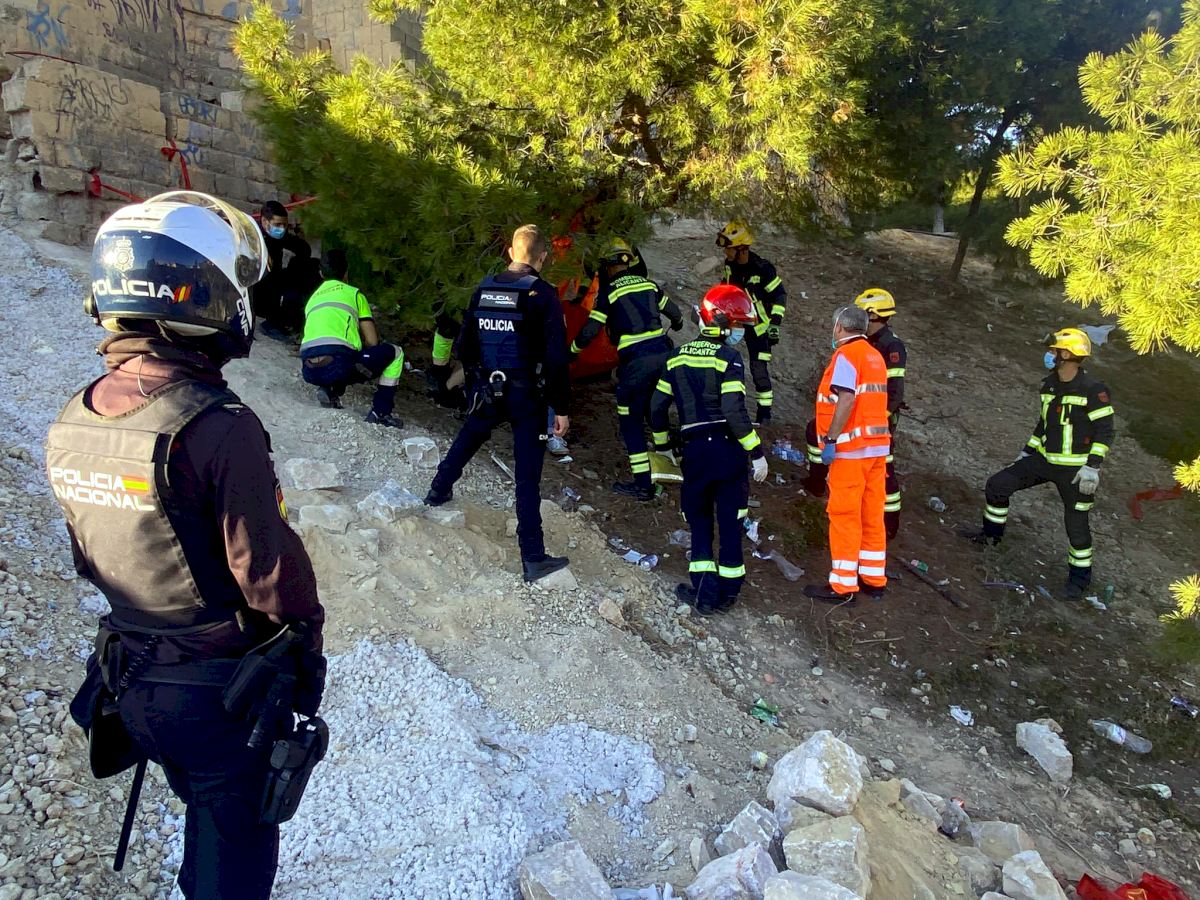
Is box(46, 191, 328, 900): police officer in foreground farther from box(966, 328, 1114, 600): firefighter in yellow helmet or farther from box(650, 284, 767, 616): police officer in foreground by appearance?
box(966, 328, 1114, 600): firefighter in yellow helmet

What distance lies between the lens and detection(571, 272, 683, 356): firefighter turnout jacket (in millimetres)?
6043

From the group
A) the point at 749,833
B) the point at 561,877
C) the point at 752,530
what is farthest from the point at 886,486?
the point at 561,877

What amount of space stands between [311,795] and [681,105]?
487cm

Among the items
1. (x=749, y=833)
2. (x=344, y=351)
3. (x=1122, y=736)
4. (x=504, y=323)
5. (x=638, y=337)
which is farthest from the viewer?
(x=638, y=337)

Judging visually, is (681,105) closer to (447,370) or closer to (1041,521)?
(447,370)

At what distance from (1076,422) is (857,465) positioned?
6.85 ft

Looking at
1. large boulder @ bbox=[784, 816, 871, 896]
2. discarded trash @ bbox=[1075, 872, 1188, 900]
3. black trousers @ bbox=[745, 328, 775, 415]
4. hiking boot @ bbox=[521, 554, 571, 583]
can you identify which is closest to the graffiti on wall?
hiking boot @ bbox=[521, 554, 571, 583]

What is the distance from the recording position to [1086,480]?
5750 millimetres

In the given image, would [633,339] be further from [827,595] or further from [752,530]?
[827,595]

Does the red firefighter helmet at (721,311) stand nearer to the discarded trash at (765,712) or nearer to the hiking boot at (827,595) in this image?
the hiking boot at (827,595)

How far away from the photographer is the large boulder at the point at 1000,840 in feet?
10.7

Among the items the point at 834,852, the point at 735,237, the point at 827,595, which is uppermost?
the point at 735,237

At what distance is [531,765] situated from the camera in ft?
10.8

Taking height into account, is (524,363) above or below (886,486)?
above
